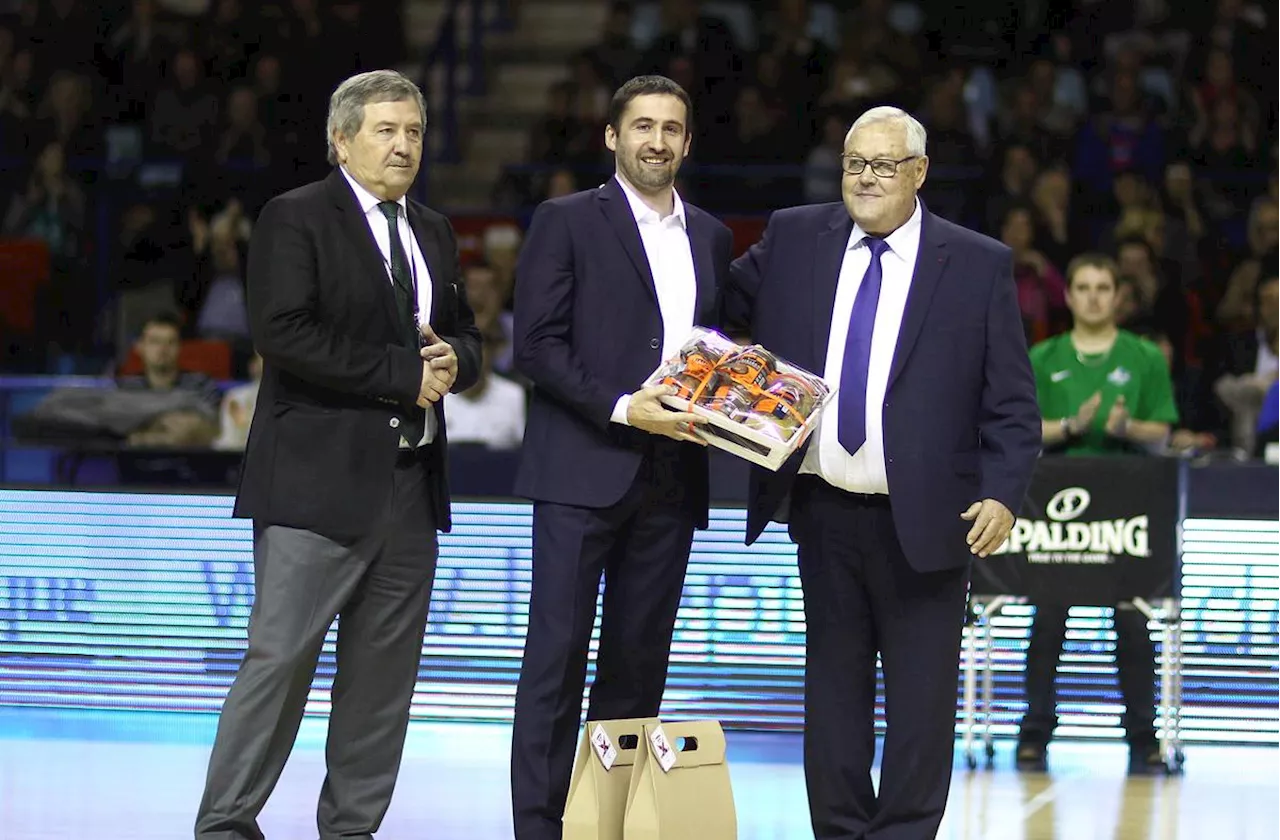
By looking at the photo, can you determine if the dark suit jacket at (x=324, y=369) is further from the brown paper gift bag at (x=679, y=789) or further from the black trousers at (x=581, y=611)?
the brown paper gift bag at (x=679, y=789)

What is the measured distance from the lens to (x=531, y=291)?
5.06 m

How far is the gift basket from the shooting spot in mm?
4707

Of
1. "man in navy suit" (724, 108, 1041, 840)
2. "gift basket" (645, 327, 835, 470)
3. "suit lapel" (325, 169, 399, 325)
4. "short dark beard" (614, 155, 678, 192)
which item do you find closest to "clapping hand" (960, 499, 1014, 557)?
"man in navy suit" (724, 108, 1041, 840)

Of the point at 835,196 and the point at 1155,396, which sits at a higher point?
the point at 835,196

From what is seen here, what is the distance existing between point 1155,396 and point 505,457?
253 cm

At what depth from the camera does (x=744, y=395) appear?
4734 millimetres

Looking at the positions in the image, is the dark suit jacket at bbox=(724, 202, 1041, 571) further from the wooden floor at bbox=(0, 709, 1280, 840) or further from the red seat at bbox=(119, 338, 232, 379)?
the red seat at bbox=(119, 338, 232, 379)

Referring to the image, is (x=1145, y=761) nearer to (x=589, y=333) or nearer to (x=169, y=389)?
(x=589, y=333)

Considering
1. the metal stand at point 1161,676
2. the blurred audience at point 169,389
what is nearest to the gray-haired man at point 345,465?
the metal stand at point 1161,676

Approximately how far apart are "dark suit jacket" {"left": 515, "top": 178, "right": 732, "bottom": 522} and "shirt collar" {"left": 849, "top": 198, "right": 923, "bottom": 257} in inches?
14.9

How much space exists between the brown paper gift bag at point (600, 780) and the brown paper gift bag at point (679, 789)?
4 cm

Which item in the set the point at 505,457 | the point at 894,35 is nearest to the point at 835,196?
the point at 894,35

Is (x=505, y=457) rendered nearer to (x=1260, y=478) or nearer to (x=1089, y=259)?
(x=1089, y=259)

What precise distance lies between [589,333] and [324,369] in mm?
685
